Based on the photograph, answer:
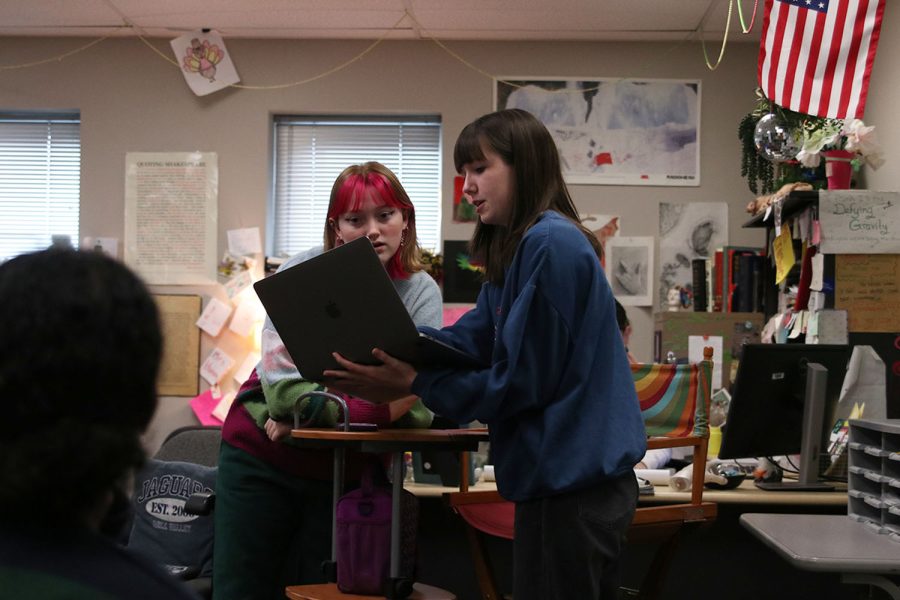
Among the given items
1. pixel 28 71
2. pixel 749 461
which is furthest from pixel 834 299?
pixel 28 71

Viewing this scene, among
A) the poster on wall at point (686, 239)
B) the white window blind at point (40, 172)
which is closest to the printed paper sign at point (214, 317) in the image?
the white window blind at point (40, 172)

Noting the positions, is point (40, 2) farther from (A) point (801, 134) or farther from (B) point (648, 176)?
(A) point (801, 134)

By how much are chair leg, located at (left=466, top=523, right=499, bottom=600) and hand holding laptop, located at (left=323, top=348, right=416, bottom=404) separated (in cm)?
88

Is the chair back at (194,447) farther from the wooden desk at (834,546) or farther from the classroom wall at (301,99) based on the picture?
the classroom wall at (301,99)

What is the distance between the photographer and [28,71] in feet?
16.3

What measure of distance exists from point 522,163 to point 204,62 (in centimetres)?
365

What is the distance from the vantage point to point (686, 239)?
15.7 feet

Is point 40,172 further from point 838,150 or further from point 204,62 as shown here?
point 838,150

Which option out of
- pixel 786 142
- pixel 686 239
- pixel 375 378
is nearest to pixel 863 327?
pixel 786 142

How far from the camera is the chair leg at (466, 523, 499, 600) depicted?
2.47 metres

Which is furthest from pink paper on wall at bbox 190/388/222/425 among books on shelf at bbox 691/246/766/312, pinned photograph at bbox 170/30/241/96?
books on shelf at bbox 691/246/766/312

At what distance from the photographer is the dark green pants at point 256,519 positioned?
1988 millimetres

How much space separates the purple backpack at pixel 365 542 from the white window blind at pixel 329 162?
3175 mm

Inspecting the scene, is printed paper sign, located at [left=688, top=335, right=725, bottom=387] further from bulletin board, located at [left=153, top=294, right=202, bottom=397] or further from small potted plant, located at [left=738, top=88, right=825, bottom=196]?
bulletin board, located at [left=153, top=294, right=202, bottom=397]
